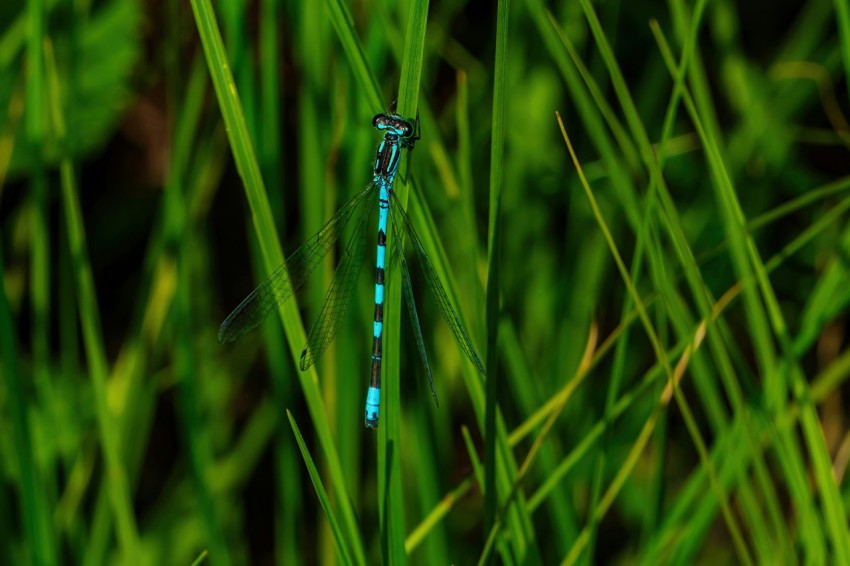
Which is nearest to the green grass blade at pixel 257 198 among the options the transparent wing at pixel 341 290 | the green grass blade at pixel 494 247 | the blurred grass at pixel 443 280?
the blurred grass at pixel 443 280

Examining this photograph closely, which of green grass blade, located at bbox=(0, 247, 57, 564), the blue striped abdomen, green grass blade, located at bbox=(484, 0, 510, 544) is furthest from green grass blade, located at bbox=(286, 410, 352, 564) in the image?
green grass blade, located at bbox=(0, 247, 57, 564)

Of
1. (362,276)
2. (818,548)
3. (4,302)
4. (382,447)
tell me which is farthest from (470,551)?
(4,302)

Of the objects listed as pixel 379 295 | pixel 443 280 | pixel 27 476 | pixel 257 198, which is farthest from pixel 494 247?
pixel 27 476

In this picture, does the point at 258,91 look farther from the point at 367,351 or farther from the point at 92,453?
the point at 92,453

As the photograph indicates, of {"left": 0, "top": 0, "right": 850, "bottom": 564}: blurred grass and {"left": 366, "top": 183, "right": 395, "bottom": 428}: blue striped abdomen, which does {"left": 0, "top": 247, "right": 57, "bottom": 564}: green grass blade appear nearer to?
{"left": 0, "top": 0, "right": 850, "bottom": 564}: blurred grass

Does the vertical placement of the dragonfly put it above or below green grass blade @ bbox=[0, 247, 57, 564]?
above

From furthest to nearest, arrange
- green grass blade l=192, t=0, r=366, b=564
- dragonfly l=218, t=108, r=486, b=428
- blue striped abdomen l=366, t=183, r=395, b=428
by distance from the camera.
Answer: blue striped abdomen l=366, t=183, r=395, b=428
dragonfly l=218, t=108, r=486, b=428
green grass blade l=192, t=0, r=366, b=564
